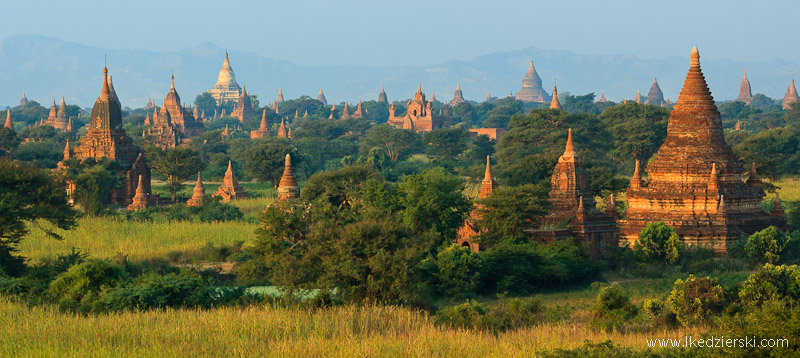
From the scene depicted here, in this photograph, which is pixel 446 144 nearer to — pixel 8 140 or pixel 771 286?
pixel 8 140

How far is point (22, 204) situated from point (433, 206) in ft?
39.2

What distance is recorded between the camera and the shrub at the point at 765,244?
127 ft

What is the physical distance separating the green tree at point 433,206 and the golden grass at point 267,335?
13.6 metres

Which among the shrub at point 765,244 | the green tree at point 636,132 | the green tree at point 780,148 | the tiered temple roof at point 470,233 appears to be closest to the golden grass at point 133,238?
the tiered temple roof at point 470,233

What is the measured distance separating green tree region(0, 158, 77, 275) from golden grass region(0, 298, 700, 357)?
9.27m

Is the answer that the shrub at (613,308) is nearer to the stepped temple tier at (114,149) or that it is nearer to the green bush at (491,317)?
the green bush at (491,317)

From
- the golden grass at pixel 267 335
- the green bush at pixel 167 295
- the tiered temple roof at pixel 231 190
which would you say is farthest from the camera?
the tiered temple roof at pixel 231 190

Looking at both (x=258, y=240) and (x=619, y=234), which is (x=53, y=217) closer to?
(x=258, y=240)

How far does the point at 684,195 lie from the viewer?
4247 centimetres

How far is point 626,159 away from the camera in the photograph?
83125mm

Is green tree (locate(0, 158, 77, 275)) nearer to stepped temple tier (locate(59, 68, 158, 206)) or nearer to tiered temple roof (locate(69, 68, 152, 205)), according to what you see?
stepped temple tier (locate(59, 68, 158, 206))

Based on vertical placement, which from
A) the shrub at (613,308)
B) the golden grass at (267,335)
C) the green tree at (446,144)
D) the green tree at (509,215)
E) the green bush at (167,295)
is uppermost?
the green tree at (446,144)

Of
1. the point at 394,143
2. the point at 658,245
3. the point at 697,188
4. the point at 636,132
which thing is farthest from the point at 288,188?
Answer: the point at 394,143

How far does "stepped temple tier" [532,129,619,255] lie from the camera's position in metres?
39.1
